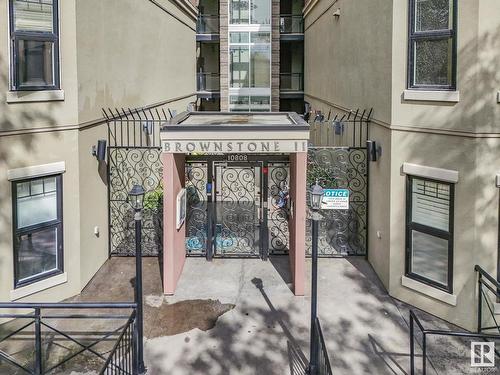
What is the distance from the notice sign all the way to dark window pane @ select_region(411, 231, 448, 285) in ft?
4.55

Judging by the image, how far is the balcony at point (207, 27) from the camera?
2806 cm

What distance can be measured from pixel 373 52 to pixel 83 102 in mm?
6250

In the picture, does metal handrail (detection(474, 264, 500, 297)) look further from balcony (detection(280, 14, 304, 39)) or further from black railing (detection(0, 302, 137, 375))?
balcony (detection(280, 14, 304, 39))

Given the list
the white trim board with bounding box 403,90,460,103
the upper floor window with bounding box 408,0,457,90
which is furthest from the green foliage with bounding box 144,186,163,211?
the upper floor window with bounding box 408,0,457,90

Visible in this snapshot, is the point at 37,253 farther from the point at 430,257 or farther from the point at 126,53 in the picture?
the point at 430,257

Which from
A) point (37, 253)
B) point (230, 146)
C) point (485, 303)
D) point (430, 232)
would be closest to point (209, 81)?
point (230, 146)

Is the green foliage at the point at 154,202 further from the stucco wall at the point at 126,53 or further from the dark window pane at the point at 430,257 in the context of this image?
the dark window pane at the point at 430,257

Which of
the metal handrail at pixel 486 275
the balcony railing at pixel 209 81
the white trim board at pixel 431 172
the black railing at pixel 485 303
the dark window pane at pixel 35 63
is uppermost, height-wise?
the balcony railing at pixel 209 81

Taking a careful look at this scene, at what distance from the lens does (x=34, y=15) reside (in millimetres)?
8250

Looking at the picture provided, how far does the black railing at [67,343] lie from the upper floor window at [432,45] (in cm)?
623

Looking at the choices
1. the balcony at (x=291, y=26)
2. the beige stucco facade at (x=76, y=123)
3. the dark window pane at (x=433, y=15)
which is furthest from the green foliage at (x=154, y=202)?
the balcony at (x=291, y=26)

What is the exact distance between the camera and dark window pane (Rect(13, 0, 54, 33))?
7.96 metres

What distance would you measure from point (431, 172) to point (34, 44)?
23.9ft

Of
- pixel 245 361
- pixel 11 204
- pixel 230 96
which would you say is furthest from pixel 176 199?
pixel 230 96
